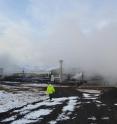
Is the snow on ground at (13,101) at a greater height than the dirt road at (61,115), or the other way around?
the snow on ground at (13,101)

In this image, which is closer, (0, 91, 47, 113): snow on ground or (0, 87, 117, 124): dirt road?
(0, 87, 117, 124): dirt road

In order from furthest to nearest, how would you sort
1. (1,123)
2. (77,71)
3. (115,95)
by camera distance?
(77,71)
(115,95)
(1,123)

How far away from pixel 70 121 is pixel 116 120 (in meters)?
2.45

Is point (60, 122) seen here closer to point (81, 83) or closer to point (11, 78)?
point (81, 83)

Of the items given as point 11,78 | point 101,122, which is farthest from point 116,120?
point 11,78

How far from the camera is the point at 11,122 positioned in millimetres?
19406

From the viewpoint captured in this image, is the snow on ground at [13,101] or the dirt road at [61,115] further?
the snow on ground at [13,101]

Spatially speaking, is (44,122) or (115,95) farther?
(115,95)

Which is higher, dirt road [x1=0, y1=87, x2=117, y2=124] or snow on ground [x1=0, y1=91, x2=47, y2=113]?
snow on ground [x1=0, y1=91, x2=47, y2=113]

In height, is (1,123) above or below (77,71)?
below

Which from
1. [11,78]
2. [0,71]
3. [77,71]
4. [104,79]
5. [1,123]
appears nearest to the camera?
[1,123]

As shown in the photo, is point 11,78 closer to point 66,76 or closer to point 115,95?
point 66,76

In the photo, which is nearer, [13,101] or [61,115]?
[61,115]

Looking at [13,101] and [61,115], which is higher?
[13,101]
